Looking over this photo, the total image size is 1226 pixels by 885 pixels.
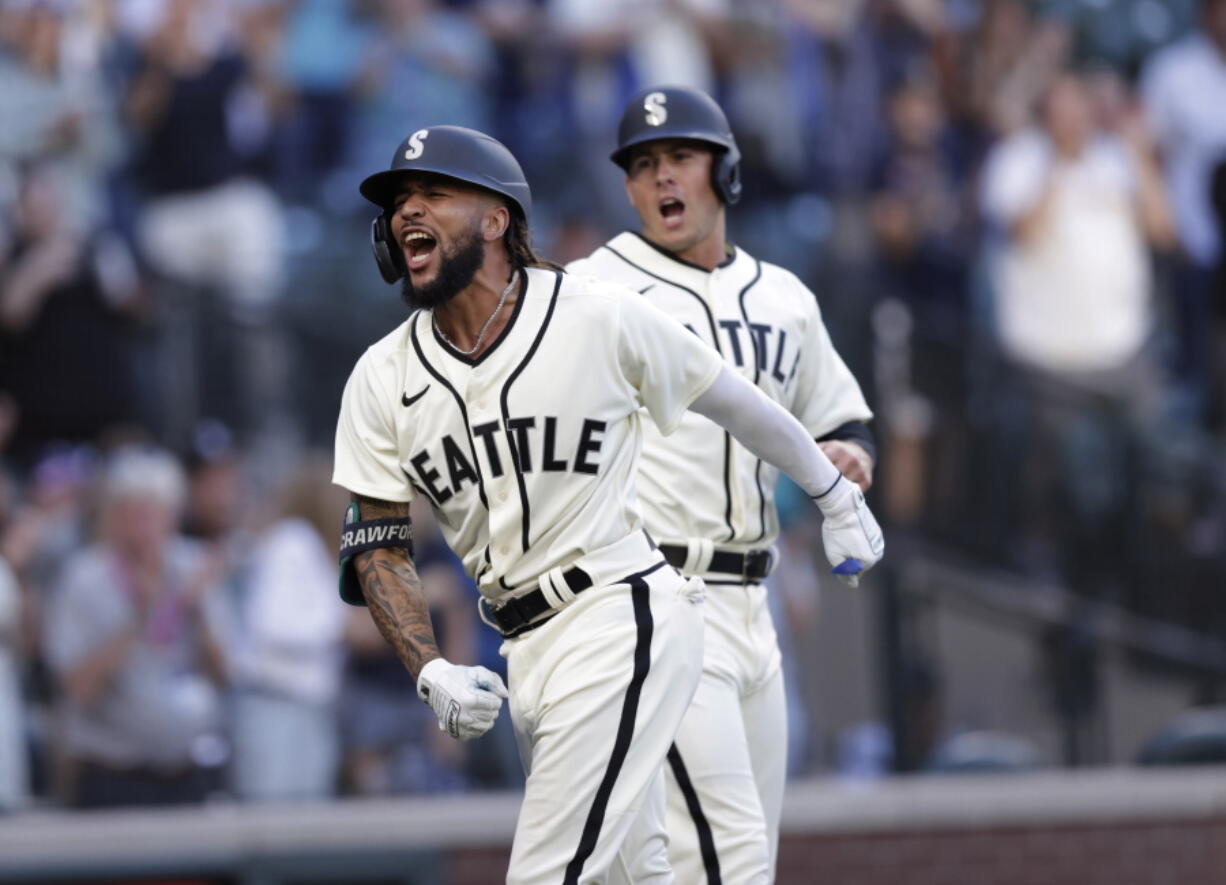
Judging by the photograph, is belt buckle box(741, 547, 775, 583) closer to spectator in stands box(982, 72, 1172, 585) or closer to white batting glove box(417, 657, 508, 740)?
white batting glove box(417, 657, 508, 740)

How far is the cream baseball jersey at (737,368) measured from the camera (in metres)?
5.22

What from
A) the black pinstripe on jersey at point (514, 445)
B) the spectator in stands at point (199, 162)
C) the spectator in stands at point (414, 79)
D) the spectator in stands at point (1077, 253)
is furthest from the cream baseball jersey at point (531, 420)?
the spectator in stands at point (414, 79)

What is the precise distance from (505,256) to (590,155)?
5.16 meters

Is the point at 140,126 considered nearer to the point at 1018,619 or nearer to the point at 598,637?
the point at 1018,619

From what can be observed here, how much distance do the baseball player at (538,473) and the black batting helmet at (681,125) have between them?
0.96 m

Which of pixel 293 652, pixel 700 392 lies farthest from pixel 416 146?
pixel 293 652

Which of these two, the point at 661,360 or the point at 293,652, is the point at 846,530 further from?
the point at 293,652

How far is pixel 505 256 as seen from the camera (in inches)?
173

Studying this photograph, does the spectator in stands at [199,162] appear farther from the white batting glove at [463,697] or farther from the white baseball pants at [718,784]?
the white batting glove at [463,697]

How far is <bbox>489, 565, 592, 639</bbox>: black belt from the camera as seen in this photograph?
4.31 metres

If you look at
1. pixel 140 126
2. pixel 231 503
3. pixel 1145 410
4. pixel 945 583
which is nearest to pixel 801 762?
pixel 945 583

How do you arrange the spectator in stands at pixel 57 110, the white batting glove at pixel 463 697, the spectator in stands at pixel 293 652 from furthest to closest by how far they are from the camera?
the spectator in stands at pixel 57 110 < the spectator in stands at pixel 293 652 < the white batting glove at pixel 463 697

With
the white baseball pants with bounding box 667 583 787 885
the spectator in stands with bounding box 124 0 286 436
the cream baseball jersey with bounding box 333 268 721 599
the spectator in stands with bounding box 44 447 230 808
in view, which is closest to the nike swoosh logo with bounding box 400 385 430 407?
the cream baseball jersey with bounding box 333 268 721 599

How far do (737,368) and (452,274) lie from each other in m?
1.16
